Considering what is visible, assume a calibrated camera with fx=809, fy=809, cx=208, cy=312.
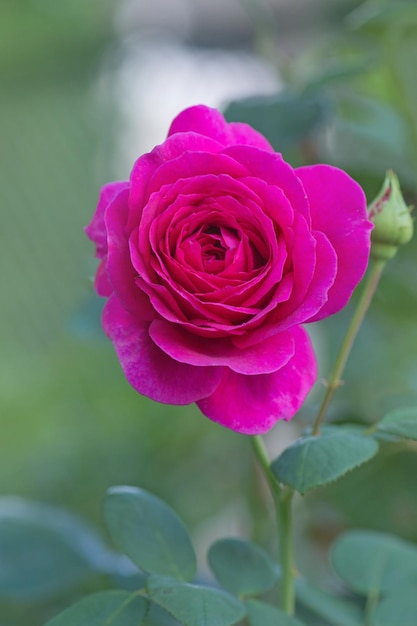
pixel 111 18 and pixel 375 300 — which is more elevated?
pixel 111 18

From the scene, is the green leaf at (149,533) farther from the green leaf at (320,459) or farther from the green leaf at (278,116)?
the green leaf at (278,116)

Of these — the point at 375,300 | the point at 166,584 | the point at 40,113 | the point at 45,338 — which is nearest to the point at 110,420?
the point at 375,300

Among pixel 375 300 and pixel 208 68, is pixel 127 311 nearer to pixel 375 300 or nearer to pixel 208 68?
pixel 375 300

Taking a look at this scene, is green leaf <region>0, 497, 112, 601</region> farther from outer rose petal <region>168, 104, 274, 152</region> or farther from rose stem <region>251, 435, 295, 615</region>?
outer rose petal <region>168, 104, 274, 152</region>

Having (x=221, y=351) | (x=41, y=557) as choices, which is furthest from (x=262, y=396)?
(x=41, y=557)

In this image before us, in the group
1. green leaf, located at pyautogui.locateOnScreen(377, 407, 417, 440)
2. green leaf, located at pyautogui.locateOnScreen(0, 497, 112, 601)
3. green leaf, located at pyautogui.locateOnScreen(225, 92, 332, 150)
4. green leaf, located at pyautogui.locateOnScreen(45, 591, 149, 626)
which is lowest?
green leaf, located at pyautogui.locateOnScreen(0, 497, 112, 601)

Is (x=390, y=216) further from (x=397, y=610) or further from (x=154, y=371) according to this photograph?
(x=397, y=610)

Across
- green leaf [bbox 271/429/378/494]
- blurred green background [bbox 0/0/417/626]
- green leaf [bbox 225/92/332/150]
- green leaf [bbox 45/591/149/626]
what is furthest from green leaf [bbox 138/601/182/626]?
green leaf [bbox 225/92/332/150]
